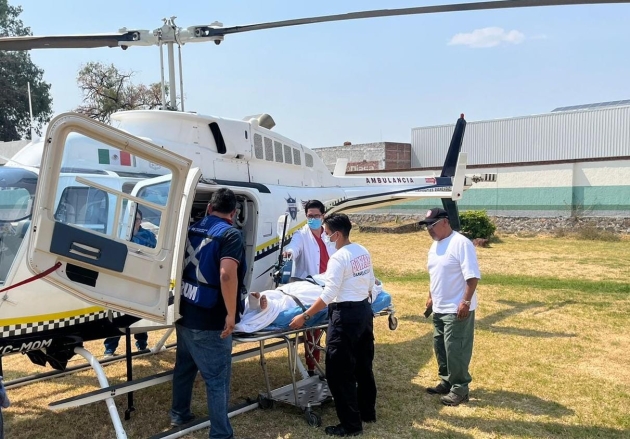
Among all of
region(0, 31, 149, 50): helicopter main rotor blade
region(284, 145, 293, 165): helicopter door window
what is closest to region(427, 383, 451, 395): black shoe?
region(284, 145, 293, 165): helicopter door window

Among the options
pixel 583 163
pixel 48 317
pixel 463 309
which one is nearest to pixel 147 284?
pixel 48 317

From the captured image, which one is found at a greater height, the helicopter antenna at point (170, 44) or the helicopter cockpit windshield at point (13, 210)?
the helicopter antenna at point (170, 44)

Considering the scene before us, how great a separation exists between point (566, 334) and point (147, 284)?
6.03 meters

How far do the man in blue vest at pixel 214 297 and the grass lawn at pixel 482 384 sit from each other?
755 millimetres

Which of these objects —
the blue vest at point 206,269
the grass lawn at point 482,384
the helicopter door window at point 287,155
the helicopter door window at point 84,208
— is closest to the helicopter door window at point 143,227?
the helicopter door window at point 84,208

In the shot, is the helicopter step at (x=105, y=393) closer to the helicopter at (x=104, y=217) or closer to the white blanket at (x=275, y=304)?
the helicopter at (x=104, y=217)

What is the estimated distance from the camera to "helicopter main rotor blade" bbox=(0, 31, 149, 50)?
546cm

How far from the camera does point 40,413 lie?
4961 millimetres

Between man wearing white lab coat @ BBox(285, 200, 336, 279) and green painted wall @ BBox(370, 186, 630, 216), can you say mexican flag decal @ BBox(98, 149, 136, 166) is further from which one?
green painted wall @ BBox(370, 186, 630, 216)

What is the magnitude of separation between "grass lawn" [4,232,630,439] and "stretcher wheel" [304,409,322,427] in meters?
0.05

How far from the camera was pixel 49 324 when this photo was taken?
390 centimetres

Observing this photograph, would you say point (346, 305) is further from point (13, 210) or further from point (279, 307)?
point (13, 210)

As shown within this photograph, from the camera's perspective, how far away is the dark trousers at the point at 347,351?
433 centimetres

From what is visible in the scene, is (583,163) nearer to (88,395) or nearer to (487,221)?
(487,221)
